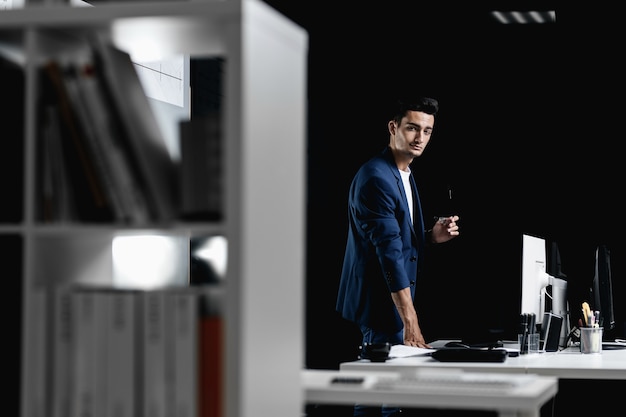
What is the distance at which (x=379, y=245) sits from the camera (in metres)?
5.01

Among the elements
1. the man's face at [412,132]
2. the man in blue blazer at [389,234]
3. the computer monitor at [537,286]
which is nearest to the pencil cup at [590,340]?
the computer monitor at [537,286]

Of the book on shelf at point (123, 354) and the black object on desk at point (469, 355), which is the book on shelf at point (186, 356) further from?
the black object on desk at point (469, 355)

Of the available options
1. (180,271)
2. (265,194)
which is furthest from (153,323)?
(180,271)

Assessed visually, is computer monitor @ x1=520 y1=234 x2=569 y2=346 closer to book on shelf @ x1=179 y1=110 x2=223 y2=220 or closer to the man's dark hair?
the man's dark hair

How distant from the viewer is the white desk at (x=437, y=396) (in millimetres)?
2254

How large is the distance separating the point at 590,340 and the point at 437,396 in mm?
2268

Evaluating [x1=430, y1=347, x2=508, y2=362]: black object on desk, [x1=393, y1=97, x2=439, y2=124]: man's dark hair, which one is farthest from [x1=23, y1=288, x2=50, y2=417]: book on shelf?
[x1=393, y1=97, x2=439, y2=124]: man's dark hair

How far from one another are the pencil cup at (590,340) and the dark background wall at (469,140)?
6.00 feet

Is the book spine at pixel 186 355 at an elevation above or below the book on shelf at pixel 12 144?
below

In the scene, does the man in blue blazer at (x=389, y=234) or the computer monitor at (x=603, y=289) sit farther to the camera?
the man in blue blazer at (x=389, y=234)

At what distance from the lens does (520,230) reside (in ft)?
21.9

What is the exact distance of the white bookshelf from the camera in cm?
189

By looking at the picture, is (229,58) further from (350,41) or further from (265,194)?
(350,41)

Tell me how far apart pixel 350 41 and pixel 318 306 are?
1.86m
